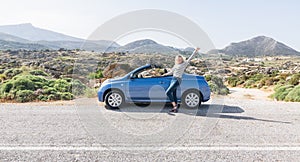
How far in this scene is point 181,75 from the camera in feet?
26.7

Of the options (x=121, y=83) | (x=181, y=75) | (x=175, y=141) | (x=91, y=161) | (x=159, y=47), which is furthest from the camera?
(x=159, y=47)

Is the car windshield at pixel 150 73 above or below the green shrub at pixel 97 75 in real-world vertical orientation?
above

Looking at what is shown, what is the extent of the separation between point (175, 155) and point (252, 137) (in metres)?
1.92

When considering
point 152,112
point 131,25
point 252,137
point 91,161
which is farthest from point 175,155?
point 131,25

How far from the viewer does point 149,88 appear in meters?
8.65

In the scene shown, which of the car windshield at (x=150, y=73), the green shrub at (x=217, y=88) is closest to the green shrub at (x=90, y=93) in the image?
the car windshield at (x=150, y=73)

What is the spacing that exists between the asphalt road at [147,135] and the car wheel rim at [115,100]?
1.06 feet

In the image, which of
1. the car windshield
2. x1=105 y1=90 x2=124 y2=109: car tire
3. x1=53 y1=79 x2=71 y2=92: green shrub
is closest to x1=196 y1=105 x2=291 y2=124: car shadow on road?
the car windshield

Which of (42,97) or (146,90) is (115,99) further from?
(42,97)

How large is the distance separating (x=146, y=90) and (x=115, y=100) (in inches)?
39.7

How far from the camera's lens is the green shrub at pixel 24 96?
1137cm

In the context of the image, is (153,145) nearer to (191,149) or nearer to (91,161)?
(191,149)

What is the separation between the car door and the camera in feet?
28.3

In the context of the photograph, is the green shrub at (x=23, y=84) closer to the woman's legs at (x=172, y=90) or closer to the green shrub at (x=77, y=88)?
the green shrub at (x=77, y=88)
